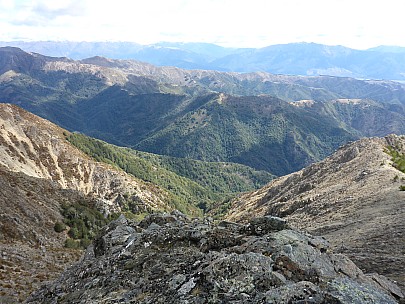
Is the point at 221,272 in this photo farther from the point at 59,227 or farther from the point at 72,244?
the point at 59,227

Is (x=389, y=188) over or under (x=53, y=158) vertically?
over

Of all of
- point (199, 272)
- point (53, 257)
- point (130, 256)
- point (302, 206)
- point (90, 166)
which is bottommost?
point (90, 166)

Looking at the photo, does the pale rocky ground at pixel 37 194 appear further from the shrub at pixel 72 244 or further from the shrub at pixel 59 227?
the shrub at pixel 72 244

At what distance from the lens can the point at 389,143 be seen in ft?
324

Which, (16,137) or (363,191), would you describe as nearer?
(363,191)

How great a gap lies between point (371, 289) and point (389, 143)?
9903cm

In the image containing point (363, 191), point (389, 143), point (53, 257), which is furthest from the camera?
point (389, 143)

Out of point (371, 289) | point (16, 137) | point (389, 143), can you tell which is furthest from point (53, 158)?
point (371, 289)

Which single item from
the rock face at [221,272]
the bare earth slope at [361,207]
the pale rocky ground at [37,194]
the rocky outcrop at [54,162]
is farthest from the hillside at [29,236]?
the rocky outcrop at [54,162]

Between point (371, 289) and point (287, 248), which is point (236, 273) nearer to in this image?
point (287, 248)

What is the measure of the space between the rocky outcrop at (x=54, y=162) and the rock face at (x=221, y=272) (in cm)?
8465

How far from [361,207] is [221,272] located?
39.1 meters

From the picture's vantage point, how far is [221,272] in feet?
50.1

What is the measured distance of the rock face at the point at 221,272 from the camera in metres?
13.9
